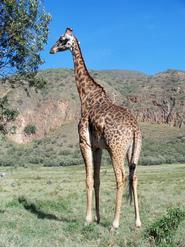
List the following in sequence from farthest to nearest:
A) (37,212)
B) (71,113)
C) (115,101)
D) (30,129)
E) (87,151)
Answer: (71,113) < (115,101) < (30,129) < (37,212) < (87,151)

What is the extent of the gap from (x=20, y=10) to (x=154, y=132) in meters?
76.3

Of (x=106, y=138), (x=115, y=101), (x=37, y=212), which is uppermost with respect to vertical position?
(x=106, y=138)

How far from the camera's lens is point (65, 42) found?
43.2 feet

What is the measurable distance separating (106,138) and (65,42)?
348 centimetres

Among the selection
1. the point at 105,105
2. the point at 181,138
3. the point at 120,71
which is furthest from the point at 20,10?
the point at 120,71

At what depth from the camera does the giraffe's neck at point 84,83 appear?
12.5m

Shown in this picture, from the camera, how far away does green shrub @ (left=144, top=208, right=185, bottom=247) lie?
8305 mm

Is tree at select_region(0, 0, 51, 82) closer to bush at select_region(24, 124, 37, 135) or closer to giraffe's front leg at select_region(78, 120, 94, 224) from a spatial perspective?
giraffe's front leg at select_region(78, 120, 94, 224)

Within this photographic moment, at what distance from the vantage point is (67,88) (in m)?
109

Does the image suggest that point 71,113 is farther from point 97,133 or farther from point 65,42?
point 97,133

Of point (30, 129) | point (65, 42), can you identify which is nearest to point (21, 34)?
point (65, 42)

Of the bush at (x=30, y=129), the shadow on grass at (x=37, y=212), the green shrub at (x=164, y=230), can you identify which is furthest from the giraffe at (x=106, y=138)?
the bush at (x=30, y=129)

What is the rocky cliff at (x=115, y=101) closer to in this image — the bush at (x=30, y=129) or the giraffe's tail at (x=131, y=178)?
the bush at (x=30, y=129)

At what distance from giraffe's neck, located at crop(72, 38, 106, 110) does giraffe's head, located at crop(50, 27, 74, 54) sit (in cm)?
16
